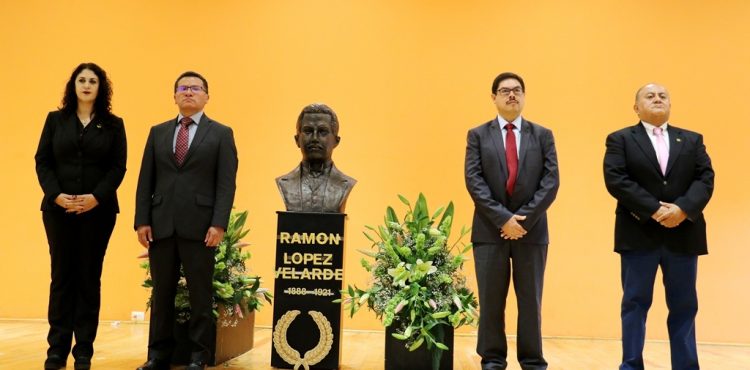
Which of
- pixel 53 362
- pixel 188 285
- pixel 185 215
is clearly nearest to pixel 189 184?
pixel 185 215

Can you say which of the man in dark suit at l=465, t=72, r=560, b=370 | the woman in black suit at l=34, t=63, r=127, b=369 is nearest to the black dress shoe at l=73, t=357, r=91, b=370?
the woman in black suit at l=34, t=63, r=127, b=369

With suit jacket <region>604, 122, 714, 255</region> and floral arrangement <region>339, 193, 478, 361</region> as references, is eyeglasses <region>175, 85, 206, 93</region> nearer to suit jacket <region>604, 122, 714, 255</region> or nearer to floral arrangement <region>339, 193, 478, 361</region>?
floral arrangement <region>339, 193, 478, 361</region>

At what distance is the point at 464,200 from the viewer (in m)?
5.70

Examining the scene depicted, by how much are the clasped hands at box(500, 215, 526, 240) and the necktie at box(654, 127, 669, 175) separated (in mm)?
790

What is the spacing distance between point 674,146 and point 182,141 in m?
2.63

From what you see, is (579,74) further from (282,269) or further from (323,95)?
(282,269)

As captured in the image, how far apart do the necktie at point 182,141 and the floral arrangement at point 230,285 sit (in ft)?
2.41

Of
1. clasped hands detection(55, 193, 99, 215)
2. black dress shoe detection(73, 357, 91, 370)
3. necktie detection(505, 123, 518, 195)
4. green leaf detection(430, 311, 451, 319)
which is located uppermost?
necktie detection(505, 123, 518, 195)

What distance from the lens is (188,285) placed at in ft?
11.1

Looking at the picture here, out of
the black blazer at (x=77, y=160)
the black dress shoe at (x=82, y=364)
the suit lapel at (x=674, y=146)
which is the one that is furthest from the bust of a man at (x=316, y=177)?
the suit lapel at (x=674, y=146)

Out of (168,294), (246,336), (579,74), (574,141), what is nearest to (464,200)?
(574,141)

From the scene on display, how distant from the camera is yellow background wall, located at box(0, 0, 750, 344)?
5598mm

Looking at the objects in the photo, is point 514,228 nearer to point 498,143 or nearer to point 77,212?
point 498,143

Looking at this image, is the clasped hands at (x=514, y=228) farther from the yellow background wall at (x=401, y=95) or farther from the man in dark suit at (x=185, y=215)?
the yellow background wall at (x=401, y=95)
